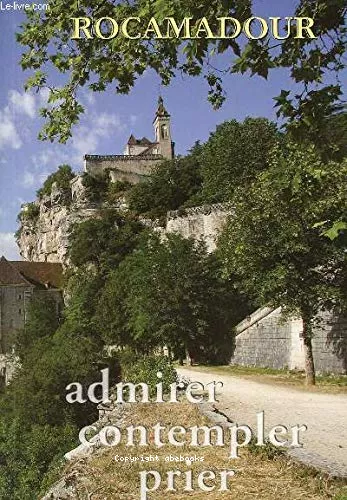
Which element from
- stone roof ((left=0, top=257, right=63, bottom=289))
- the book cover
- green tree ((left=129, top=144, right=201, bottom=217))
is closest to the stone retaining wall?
the book cover

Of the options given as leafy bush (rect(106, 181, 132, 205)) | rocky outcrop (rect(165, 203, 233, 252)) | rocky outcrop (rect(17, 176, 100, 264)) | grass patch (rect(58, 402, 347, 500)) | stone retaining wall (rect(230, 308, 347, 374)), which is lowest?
grass patch (rect(58, 402, 347, 500))

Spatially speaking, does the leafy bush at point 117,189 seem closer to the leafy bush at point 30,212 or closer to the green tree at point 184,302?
the leafy bush at point 30,212

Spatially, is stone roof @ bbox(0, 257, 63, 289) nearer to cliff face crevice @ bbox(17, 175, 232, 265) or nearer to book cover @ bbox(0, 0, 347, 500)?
cliff face crevice @ bbox(17, 175, 232, 265)

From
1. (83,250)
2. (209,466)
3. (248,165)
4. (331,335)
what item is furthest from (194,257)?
(83,250)

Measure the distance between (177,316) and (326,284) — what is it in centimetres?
722

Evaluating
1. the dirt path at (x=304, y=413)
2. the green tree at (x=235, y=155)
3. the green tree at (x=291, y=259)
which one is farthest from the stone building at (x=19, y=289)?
the dirt path at (x=304, y=413)

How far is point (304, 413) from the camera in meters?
7.71

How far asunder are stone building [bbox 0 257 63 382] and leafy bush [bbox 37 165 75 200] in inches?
310

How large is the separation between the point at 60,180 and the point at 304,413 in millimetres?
42784

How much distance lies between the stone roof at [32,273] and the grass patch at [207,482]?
37177 mm

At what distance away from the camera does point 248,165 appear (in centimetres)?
3131

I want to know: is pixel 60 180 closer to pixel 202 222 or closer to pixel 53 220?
pixel 53 220

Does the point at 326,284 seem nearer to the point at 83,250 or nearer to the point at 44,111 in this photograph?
the point at 44,111

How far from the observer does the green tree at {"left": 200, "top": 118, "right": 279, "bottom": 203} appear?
1235 inches
